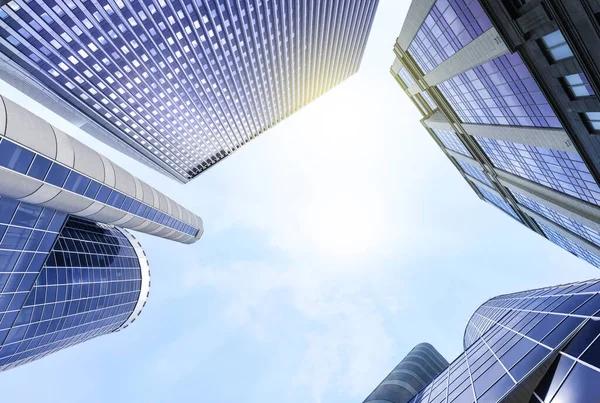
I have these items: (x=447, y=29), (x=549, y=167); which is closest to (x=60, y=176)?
(x=447, y=29)

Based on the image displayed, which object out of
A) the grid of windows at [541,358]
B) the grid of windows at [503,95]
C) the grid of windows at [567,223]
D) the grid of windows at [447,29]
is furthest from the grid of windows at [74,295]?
the grid of windows at [567,223]

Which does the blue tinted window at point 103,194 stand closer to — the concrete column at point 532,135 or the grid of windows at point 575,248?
the concrete column at point 532,135

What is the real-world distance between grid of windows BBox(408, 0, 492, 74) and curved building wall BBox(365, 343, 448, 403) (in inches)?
1627

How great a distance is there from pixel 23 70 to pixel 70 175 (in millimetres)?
54489

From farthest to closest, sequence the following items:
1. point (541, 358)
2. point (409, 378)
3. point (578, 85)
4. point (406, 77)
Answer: point (406, 77) → point (409, 378) → point (578, 85) → point (541, 358)

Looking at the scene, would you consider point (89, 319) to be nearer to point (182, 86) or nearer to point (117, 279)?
point (117, 279)

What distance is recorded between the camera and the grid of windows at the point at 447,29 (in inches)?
1038

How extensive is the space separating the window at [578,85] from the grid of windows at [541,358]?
13339 mm

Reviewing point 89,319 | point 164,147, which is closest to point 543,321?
point 89,319

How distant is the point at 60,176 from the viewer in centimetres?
2373

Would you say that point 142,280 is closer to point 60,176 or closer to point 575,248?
point 60,176

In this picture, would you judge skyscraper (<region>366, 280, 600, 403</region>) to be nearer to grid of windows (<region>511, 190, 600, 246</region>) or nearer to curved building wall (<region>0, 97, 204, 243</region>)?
grid of windows (<region>511, 190, 600, 246</region>)

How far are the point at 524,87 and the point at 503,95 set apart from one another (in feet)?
14.6

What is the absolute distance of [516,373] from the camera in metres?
16.3
